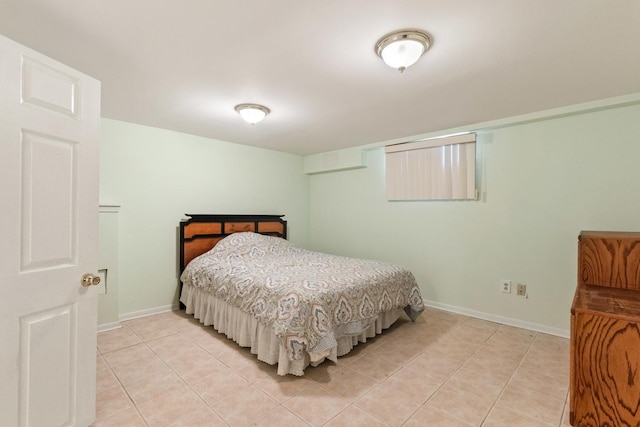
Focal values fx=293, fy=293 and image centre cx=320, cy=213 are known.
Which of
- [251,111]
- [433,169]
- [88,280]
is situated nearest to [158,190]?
[251,111]

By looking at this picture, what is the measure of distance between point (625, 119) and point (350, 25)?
267cm

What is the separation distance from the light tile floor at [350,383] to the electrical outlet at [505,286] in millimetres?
441

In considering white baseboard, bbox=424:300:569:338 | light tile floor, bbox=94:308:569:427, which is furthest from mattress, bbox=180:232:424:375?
white baseboard, bbox=424:300:569:338

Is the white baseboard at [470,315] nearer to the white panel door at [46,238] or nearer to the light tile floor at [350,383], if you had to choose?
the light tile floor at [350,383]

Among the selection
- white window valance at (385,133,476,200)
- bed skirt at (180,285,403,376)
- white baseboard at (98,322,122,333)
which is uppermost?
white window valance at (385,133,476,200)

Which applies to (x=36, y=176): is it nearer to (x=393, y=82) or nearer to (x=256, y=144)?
(x=393, y=82)

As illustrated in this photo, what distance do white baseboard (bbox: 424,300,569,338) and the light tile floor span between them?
0.40ft

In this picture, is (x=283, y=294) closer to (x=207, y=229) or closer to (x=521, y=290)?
(x=207, y=229)

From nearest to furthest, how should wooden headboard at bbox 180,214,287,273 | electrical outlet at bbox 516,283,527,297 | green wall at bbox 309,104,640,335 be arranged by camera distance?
green wall at bbox 309,104,640,335, electrical outlet at bbox 516,283,527,297, wooden headboard at bbox 180,214,287,273

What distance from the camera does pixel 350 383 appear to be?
80.9 inches

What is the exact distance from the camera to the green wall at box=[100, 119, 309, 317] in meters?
3.21

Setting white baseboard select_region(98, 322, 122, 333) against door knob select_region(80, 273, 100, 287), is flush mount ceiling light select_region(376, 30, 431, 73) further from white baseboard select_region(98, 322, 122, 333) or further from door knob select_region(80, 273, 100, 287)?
white baseboard select_region(98, 322, 122, 333)

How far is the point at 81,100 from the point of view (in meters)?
1.50

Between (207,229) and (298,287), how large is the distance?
198 cm
